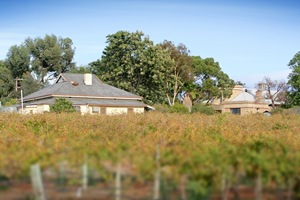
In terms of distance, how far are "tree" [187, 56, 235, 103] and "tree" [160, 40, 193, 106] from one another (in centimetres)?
344

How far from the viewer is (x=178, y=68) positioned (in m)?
66.2

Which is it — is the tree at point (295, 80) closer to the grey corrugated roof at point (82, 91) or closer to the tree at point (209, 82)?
the tree at point (209, 82)

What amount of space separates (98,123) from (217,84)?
54.1 m

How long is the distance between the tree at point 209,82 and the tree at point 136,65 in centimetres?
1317

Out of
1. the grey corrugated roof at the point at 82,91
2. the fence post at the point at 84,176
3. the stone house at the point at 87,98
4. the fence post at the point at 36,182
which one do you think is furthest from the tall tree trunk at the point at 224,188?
the grey corrugated roof at the point at 82,91

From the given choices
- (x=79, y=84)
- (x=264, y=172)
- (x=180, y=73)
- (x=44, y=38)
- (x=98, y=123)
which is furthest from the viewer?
(x=44, y=38)

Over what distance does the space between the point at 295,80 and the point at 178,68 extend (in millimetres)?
15760

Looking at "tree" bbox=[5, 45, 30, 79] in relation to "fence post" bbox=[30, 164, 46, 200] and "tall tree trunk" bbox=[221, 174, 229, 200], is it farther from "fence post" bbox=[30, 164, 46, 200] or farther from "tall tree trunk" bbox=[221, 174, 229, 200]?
"tall tree trunk" bbox=[221, 174, 229, 200]

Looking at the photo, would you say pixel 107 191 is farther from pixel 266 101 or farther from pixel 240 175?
pixel 266 101

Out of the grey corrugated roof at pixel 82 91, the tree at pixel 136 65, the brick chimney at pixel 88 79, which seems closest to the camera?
the grey corrugated roof at pixel 82 91

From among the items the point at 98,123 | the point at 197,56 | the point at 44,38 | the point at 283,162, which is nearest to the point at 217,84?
the point at 197,56

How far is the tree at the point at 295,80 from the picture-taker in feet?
204

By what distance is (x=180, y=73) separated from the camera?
219 ft

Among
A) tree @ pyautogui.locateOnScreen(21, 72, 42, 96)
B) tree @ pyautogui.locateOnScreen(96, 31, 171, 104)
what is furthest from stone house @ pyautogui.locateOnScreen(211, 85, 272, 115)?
tree @ pyautogui.locateOnScreen(21, 72, 42, 96)
